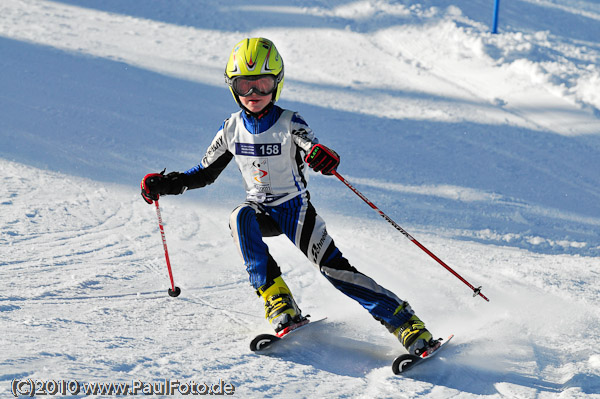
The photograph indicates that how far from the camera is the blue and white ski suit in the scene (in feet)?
12.7

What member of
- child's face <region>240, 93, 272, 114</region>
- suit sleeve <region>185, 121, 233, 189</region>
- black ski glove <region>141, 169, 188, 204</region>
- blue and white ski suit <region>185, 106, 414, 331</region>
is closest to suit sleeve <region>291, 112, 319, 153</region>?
blue and white ski suit <region>185, 106, 414, 331</region>

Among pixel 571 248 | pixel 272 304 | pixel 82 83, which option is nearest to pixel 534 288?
pixel 571 248

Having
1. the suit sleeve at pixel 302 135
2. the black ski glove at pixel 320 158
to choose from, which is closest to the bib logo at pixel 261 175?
the suit sleeve at pixel 302 135

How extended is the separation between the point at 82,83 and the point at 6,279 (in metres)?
5.25

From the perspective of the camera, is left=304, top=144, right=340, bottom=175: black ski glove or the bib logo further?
the bib logo

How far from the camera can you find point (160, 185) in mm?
4055

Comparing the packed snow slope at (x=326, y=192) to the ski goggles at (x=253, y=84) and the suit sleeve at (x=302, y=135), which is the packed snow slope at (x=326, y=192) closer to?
the suit sleeve at (x=302, y=135)

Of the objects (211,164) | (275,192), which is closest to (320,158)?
(275,192)

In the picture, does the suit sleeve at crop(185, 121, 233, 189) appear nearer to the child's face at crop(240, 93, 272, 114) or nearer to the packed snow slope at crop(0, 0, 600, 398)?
the child's face at crop(240, 93, 272, 114)

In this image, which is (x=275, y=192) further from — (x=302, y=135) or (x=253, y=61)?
(x=253, y=61)

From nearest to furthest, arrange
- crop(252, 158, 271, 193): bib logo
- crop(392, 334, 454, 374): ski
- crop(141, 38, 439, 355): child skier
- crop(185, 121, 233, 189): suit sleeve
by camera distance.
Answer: crop(392, 334, 454, 374): ski → crop(141, 38, 439, 355): child skier → crop(252, 158, 271, 193): bib logo → crop(185, 121, 233, 189): suit sleeve

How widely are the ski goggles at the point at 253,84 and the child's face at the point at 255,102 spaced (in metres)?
0.02

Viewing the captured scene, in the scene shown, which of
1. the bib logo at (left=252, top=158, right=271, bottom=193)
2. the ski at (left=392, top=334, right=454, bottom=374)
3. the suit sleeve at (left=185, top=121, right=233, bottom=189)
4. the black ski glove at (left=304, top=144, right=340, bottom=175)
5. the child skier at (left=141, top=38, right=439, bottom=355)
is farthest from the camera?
the suit sleeve at (left=185, top=121, right=233, bottom=189)

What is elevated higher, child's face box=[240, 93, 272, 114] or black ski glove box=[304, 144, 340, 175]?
child's face box=[240, 93, 272, 114]
